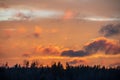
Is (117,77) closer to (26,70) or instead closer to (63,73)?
(63,73)

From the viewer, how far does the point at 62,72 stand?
4881cm

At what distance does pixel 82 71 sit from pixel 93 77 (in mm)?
1883

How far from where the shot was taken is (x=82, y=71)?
49.8 m

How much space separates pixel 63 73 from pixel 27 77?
572 centimetres

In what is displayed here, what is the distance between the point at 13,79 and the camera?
41000mm

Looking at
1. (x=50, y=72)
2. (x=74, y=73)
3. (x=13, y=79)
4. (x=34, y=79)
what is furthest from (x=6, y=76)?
(x=74, y=73)

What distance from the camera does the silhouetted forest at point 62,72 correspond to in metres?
44.2

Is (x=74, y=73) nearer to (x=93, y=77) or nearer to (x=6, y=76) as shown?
(x=93, y=77)

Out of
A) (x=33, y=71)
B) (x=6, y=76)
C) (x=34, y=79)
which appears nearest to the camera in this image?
(x=6, y=76)

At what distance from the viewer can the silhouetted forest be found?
44250 millimetres

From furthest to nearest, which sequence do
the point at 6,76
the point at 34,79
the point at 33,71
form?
the point at 33,71, the point at 34,79, the point at 6,76

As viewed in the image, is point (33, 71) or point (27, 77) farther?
point (33, 71)

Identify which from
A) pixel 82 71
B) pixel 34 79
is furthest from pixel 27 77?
pixel 82 71

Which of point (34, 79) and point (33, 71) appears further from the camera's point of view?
point (33, 71)
